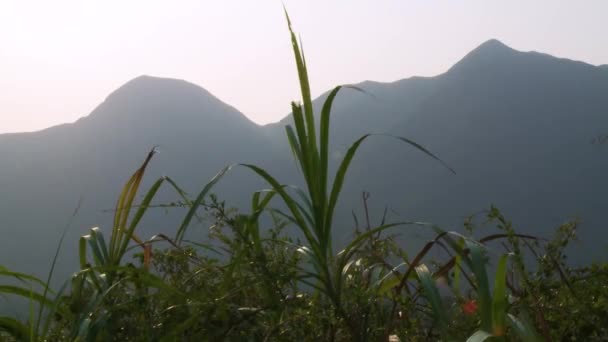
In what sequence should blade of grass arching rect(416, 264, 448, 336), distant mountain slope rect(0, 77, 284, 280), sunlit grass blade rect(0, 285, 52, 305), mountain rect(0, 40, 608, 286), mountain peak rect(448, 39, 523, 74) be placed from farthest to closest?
mountain peak rect(448, 39, 523, 74) → distant mountain slope rect(0, 77, 284, 280) → mountain rect(0, 40, 608, 286) → sunlit grass blade rect(0, 285, 52, 305) → blade of grass arching rect(416, 264, 448, 336)

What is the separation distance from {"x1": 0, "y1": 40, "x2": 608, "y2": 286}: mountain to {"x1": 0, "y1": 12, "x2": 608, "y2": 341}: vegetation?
128 ft

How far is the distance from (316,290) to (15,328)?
1.91ft

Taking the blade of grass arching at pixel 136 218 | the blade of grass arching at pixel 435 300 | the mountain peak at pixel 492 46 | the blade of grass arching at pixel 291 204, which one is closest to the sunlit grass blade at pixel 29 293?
the blade of grass arching at pixel 136 218

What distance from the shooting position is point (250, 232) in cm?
113

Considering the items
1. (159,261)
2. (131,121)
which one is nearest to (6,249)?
(131,121)

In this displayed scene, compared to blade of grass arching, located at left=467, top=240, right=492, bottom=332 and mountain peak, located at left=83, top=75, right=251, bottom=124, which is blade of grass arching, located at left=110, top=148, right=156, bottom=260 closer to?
blade of grass arching, located at left=467, top=240, right=492, bottom=332

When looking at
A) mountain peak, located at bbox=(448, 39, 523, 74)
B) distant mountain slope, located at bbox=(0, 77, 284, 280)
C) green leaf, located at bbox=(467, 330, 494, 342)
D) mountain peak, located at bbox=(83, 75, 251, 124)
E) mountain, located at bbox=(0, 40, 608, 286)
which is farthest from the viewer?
mountain peak, located at bbox=(83, 75, 251, 124)

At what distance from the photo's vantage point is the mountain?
1804 inches

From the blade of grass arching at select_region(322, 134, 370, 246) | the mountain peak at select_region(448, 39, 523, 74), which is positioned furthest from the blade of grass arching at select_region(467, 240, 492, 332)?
the mountain peak at select_region(448, 39, 523, 74)

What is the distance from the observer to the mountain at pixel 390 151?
150ft

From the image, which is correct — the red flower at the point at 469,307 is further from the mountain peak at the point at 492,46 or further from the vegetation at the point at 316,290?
the mountain peak at the point at 492,46

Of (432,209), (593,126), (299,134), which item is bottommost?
(432,209)

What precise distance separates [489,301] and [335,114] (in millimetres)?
66973

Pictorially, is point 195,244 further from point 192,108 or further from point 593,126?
point 192,108
